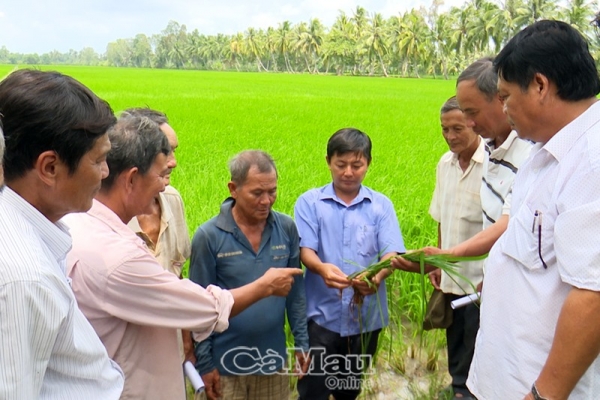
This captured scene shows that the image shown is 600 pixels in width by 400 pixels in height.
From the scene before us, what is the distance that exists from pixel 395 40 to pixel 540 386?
196 ft

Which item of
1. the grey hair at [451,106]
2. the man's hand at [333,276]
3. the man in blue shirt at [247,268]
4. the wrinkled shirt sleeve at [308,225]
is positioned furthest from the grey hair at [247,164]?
the grey hair at [451,106]

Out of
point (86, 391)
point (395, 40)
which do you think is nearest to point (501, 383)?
point (86, 391)

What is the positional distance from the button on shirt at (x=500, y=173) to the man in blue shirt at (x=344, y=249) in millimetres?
410

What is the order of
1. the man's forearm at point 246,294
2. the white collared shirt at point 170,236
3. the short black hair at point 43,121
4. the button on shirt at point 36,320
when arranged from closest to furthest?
1. the button on shirt at point 36,320
2. the short black hair at point 43,121
3. the man's forearm at point 246,294
4. the white collared shirt at point 170,236

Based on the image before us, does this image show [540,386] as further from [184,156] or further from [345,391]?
[184,156]

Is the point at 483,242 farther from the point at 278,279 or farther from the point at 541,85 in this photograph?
the point at 541,85

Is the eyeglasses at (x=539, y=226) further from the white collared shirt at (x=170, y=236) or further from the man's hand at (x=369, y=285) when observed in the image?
the white collared shirt at (x=170, y=236)

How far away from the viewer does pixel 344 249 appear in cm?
257

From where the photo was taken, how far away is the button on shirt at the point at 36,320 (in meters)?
0.87

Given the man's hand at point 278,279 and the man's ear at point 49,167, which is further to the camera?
the man's hand at point 278,279

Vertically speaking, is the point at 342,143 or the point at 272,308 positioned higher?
the point at 342,143

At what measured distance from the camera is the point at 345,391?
2.71 m

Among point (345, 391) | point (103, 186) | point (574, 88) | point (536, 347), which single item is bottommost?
point (345, 391)

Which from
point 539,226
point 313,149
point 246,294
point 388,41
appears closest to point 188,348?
point 246,294
